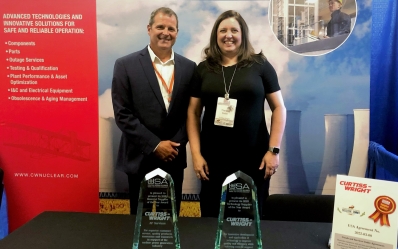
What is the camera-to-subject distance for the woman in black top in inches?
72.9

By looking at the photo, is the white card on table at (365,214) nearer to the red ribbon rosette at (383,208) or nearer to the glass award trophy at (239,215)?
the red ribbon rosette at (383,208)

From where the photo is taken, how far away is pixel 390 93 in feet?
7.55

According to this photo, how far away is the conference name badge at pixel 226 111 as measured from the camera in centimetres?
184

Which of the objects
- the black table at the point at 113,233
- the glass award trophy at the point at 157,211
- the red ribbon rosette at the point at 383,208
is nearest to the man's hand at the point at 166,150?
the black table at the point at 113,233

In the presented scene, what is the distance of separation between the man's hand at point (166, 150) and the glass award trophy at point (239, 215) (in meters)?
1.02

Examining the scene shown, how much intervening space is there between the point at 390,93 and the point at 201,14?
4.45 ft

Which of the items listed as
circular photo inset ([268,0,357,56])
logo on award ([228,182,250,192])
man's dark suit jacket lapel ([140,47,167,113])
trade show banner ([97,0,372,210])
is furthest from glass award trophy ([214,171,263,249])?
circular photo inset ([268,0,357,56])

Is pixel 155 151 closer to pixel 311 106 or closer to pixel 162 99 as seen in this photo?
pixel 162 99

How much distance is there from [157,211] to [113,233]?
275 millimetres

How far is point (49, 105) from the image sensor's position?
235cm

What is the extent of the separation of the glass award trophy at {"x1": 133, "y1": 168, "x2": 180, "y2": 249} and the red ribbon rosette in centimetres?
59

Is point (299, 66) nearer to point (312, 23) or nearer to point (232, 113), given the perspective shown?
point (312, 23)

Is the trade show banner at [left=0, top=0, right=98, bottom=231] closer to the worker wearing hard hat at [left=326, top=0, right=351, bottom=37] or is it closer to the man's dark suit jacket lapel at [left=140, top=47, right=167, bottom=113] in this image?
the man's dark suit jacket lapel at [left=140, top=47, right=167, bottom=113]

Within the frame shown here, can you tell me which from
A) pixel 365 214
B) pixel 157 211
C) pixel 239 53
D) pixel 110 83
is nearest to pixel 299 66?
pixel 239 53
